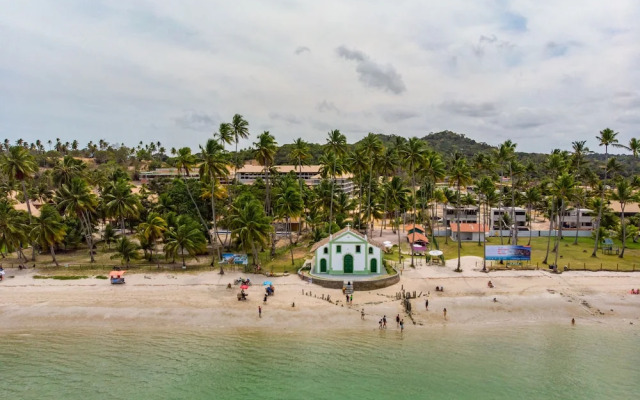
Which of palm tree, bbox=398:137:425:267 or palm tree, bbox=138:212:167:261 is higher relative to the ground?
palm tree, bbox=398:137:425:267

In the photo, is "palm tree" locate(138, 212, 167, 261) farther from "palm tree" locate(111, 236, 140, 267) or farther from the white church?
the white church

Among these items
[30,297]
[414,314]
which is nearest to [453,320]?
[414,314]

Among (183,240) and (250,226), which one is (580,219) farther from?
(183,240)

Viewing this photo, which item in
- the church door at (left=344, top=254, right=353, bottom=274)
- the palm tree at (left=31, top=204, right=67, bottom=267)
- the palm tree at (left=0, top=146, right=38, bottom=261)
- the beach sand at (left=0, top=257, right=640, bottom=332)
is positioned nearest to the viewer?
the beach sand at (left=0, top=257, right=640, bottom=332)

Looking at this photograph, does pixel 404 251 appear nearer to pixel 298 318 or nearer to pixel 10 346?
pixel 298 318

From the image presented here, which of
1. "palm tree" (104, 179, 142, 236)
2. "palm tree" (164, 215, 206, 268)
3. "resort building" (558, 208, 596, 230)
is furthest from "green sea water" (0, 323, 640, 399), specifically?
"resort building" (558, 208, 596, 230)

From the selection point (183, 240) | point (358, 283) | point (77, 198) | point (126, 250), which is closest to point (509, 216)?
point (358, 283)

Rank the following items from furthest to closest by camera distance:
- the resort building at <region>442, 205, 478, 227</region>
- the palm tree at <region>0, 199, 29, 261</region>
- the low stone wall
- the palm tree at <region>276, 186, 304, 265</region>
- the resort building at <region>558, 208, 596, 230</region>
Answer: the resort building at <region>558, 208, 596, 230</region>
the resort building at <region>442, 205, 478, 227</region>
the palm tree at <region>276, 186, 304, 265</region>
the palm tree at <region>0, 199, 29, 261</region>
the low stone wall
